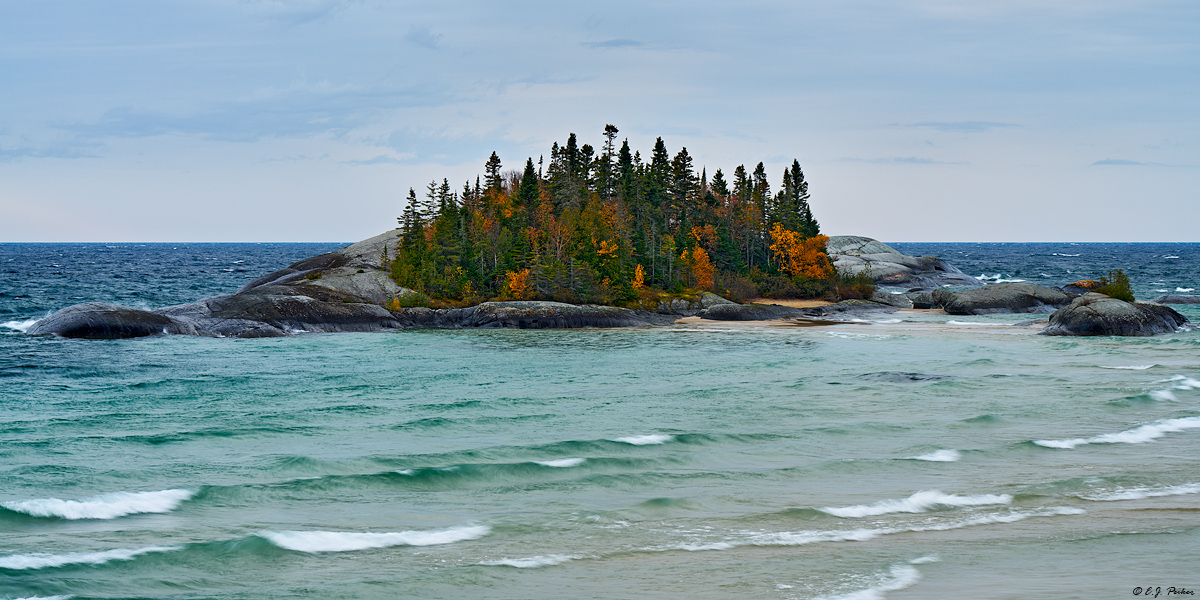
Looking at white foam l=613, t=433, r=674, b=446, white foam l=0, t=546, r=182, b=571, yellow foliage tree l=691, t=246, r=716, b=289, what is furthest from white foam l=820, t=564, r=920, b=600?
yellow foliage tree l=691, t=246, r=716, b=289

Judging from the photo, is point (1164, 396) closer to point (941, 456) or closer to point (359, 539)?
point (941, 456)

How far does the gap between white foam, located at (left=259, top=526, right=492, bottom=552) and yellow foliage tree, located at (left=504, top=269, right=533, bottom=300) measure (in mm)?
47589

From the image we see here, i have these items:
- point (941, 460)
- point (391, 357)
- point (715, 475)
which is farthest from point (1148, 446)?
point (391, 357)

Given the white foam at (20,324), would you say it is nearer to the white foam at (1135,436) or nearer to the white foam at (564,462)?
the white foam at (564,462)

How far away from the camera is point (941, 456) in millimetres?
21891

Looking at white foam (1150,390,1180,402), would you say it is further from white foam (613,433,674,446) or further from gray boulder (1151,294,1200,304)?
gray boulder (1151,294,1200,304)

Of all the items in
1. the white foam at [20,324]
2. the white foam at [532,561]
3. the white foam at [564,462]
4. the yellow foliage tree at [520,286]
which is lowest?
the white foam at [532,561]

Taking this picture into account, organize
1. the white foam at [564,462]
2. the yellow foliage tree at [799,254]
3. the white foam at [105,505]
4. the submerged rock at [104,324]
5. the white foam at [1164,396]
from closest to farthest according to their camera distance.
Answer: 1. the white foam at [105,505]
2. the white foam at [564,462]
3. the white foam at [1164,396]
4. the submerged rock at [104,324]
5. the yellow foliage tree at [799,254]

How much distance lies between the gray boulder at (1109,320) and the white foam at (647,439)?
1382 inches

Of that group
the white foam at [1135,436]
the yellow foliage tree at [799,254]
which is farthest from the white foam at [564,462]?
the yellow foliage tree at [799,254]

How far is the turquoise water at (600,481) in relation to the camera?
13.9 m

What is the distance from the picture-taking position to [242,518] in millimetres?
16984

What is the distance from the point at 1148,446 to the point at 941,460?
226 inches

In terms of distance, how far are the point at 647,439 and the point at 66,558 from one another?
44.9 ft
